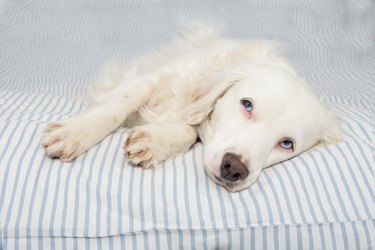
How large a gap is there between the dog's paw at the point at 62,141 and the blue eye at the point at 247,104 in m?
0.63

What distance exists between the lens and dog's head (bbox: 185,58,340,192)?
1.62 metres

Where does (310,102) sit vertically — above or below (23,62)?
below

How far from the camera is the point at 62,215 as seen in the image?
56.2 inches

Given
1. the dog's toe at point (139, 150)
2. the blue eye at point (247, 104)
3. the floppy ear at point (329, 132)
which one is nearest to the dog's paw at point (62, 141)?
the dog's toe at point (139, 150)

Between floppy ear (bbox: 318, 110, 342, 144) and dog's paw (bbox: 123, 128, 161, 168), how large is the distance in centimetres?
66

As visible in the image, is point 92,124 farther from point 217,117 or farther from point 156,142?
point 217,117

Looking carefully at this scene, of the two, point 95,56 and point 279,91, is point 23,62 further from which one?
point 279,91

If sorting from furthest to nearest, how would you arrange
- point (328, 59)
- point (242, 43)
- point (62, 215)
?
point (328, 59) < point (242, 43) < point (62, 215)

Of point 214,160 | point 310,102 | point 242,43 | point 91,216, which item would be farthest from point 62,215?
point 242,43

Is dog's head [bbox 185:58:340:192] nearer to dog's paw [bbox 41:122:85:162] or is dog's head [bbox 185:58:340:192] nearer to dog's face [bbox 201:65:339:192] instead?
dog's face [bbox 201:65:339:192]

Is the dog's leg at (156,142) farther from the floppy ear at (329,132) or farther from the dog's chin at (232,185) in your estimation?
the floppy ear at (329,132)

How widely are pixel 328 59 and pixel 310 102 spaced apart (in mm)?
1639

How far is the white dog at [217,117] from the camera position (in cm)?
164

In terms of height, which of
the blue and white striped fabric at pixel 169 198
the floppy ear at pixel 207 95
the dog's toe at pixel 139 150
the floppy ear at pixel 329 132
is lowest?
the blue and white striped fabric at pixel 169 198
